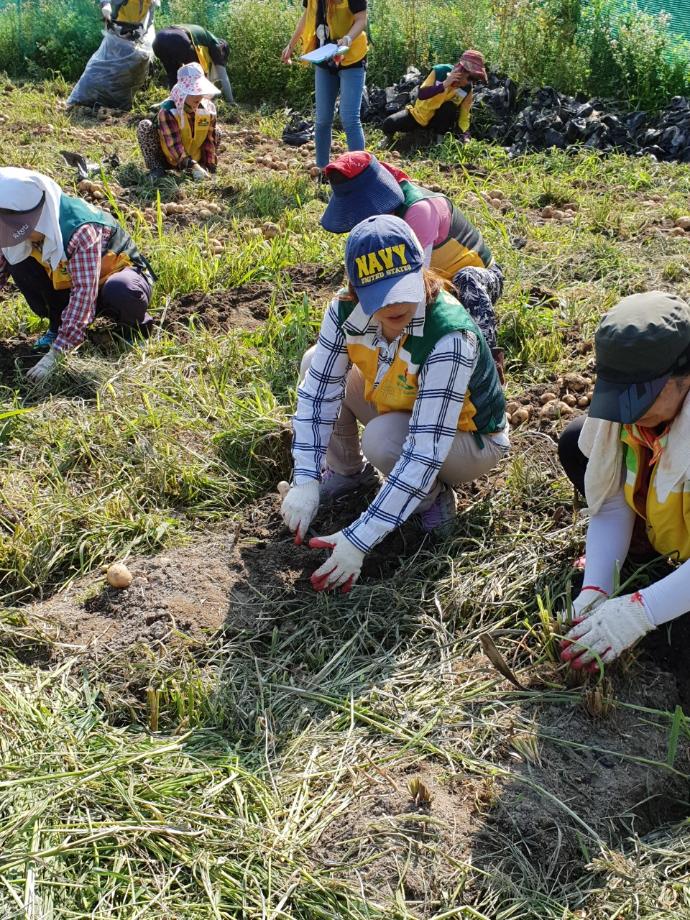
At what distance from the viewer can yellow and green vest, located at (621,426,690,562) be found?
2205 mm

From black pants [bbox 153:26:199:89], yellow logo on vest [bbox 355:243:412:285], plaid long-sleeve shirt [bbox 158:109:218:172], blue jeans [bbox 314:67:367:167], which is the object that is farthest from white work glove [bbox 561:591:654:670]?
black pants [bbox 153:26:199:89]

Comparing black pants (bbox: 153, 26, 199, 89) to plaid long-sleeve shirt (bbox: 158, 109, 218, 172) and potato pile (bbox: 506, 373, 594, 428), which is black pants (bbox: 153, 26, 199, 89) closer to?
plaid long-sleeve shirt (bbox: 158, 109, 218, 172)

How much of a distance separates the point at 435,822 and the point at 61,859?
0.76 metres

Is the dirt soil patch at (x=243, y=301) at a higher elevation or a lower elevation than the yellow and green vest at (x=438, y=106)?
lower

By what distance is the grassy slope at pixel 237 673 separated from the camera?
186 centimetres

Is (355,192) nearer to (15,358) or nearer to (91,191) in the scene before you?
(15,358)

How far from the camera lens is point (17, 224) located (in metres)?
3.40

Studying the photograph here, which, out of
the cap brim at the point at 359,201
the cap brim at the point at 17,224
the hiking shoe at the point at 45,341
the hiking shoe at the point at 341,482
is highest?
the cap brim at the point at 359,201

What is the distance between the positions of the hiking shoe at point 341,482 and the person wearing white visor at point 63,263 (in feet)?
4.36

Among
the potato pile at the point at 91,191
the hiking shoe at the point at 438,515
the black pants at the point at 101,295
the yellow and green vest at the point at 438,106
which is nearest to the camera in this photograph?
the hiking shoe at the point at 438,515

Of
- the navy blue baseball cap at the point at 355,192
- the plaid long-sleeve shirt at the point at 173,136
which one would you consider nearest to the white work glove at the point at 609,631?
the navy blue baseball cap at the point at 355,192

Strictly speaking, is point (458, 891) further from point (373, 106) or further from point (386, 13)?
point (386, 13)

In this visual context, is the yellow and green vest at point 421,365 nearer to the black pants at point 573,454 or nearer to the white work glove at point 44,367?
the black pants at point 573,454

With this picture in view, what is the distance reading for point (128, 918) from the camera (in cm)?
177
